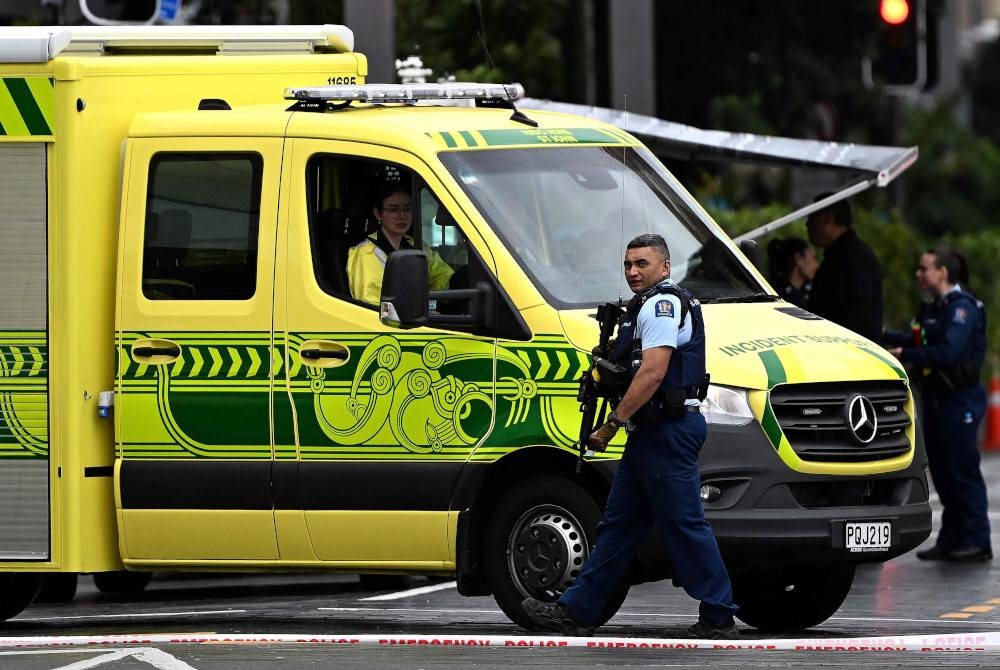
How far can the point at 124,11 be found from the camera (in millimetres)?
14648

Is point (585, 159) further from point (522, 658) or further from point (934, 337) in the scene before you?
point (934, 337)

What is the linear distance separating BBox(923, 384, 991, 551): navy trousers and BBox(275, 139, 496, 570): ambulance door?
5.04 metres

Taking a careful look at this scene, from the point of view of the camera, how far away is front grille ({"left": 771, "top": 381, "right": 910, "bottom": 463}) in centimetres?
952

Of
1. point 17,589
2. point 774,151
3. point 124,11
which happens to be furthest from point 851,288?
point 17,589

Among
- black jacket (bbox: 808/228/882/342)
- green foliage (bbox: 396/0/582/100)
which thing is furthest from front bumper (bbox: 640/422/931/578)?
green foliage (bbox: 396/0/582/100)

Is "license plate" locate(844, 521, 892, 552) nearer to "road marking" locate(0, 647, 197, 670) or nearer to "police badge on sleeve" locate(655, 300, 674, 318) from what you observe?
"police badge on sleeve" locate(655, 300, 674, 318)

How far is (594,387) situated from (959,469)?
5.29 metres

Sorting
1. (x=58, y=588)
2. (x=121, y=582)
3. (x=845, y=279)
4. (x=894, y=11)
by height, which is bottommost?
(x=121, y=582)

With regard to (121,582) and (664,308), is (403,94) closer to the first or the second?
(664,308)

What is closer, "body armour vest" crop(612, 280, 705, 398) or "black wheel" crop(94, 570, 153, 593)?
"body armour vest" crop(612, 280, 705, 398)

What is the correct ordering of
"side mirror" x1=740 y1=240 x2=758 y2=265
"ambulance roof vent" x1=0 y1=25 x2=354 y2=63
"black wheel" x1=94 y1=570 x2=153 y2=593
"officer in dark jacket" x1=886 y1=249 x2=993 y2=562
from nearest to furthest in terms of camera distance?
"ambulance roof vent" x1=0 y1=25 x2=354 y2=63
"side mirror" x1=740 y1=240 x2=758 y2=265
"black wheel" x1=94 y1=570 x2=153 y2=593
"officer in dark jacket" x1=886 y1=249 x2=993 y2=562

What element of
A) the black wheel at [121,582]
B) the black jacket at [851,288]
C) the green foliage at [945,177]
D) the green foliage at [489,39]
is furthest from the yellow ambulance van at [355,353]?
the green foliage at [945,177]

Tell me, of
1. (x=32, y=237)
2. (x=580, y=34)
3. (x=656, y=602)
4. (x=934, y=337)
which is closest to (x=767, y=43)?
(x=580, y=34)

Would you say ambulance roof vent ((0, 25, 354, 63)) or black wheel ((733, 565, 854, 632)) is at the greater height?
ambulance roof vent ((0, 25, 354, 63))
